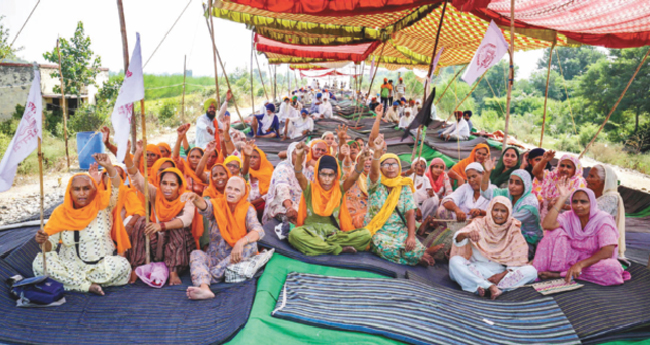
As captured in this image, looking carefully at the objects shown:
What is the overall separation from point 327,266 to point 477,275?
45.5 inches

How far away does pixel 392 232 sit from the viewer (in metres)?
3.58

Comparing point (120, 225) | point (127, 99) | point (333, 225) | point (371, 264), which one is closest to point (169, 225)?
point (120, 225)

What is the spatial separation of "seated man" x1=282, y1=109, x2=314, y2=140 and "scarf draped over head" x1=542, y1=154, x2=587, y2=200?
22.5 feet

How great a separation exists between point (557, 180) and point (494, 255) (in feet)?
3.93

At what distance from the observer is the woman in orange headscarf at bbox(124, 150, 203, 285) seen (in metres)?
3.07

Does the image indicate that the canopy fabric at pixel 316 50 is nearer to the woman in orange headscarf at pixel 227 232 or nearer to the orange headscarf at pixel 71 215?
the woman in orange headscarf at pixel 227 232

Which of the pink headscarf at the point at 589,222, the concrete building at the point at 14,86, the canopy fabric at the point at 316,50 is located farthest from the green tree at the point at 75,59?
the pink headscarf at the point at 589,222

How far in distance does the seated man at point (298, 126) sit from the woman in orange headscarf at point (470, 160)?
5.43 m

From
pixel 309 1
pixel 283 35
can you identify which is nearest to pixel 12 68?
pixel 283 35

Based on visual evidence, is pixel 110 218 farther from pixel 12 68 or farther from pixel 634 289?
pixel 12 68

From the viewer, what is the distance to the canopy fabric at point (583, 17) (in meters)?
3.89

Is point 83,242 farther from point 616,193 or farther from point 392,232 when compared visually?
point 616,193

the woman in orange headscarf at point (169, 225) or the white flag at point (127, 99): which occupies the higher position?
the white flag at point (127, 99)

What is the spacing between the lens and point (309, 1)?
4336 millimetres
